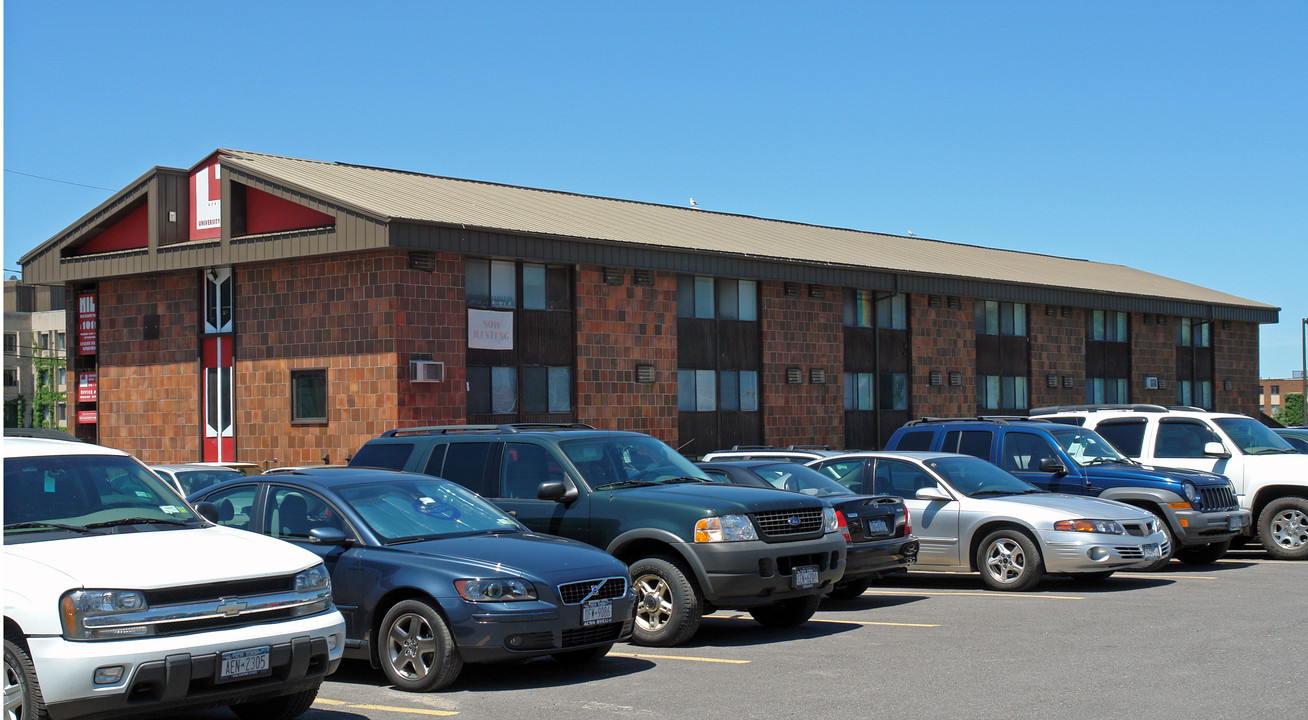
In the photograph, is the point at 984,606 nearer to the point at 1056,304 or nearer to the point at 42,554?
the point at 42,554

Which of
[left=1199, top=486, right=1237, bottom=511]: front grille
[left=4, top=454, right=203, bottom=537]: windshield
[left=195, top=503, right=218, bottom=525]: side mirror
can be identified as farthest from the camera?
[left=1199, top=486, right=1237, bottom=511]: front grille

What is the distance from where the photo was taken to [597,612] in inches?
353

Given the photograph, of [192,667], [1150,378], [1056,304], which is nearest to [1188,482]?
[192,667]

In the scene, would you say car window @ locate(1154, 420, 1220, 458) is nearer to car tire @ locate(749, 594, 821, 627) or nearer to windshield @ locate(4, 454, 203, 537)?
car tire @ locate(749, 594, 821, 627)

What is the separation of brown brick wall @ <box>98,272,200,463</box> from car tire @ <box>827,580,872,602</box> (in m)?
18.3

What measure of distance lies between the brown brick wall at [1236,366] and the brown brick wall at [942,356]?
14.4m

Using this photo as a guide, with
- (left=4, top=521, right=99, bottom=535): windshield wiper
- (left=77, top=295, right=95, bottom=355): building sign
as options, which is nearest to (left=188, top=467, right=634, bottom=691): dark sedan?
(left=4, top=521, right=99, bottom=535): windshield wiper

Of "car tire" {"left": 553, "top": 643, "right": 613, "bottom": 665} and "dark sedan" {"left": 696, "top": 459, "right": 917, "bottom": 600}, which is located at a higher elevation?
"dark sedan" {"left": 696, "top": 459, "right": 917, "bottom": 600}

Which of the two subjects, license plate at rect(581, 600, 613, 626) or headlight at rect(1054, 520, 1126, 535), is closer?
license plate at rect(581, 600, 613, 626)

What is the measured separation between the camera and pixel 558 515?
11.1 metres

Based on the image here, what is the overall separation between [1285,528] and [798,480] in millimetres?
7701

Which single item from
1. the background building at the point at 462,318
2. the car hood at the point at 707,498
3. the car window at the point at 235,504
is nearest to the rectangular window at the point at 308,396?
the background building at the point at 462,318

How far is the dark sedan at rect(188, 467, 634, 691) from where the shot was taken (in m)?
8.59

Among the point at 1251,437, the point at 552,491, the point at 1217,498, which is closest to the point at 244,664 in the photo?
the point at 552,491
